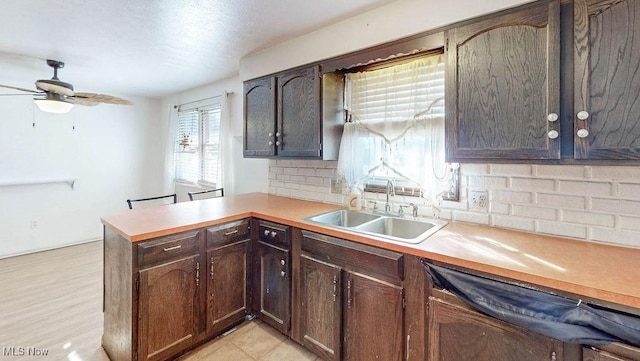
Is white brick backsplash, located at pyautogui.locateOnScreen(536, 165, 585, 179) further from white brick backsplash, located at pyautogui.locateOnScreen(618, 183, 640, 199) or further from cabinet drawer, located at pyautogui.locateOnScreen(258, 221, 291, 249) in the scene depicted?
cabinet drawer, located at pyautogui.locateOnScreen(258, 221, 291, 249)

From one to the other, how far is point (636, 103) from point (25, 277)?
5130 mm

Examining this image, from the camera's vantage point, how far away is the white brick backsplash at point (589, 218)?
144cm

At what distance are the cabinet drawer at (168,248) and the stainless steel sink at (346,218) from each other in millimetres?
883

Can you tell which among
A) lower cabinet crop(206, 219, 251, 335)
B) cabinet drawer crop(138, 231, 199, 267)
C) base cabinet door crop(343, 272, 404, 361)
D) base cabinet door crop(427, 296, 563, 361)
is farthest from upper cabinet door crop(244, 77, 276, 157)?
base cabinet door crop(427, 296, 563, 361)

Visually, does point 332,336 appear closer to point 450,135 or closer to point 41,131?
point 450,135

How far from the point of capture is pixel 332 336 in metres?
1.77

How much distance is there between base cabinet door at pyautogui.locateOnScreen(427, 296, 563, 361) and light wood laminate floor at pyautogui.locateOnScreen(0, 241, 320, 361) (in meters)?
0.95

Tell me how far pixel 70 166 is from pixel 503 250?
5.40 metres

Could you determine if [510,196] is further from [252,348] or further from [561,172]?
[252,348]

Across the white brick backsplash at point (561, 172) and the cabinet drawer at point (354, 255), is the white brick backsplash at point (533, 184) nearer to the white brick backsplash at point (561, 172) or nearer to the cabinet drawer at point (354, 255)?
the white brick backsplash at point (561, 172)

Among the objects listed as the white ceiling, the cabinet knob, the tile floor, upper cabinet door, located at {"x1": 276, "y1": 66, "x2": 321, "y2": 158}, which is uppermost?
the white ceiling

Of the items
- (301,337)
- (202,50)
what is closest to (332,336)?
(301,337)

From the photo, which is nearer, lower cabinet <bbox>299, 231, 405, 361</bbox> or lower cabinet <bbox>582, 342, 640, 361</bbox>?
lower cabinet <bbox>582, 342, 640, 361</bbox>

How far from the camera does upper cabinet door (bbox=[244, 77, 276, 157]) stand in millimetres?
2621
